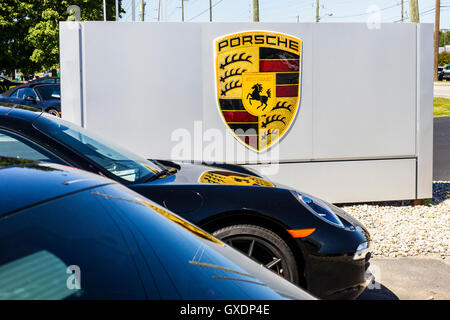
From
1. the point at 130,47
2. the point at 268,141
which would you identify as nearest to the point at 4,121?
the point at 130,47

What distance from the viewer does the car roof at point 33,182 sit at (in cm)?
192

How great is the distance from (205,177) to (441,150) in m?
11.4

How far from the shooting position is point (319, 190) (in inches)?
317

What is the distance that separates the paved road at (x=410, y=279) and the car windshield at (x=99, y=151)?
2.00 m

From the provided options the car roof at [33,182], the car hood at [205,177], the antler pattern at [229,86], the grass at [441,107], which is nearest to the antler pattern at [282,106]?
the antler pattern at [229,86]

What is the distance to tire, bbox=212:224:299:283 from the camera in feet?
13.5

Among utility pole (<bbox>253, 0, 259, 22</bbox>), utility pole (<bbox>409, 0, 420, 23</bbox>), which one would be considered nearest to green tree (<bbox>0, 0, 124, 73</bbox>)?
utility pole (<bbox>253, 0, 259, 22</bbox>)

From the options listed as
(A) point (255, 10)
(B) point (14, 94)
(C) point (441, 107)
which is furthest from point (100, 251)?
(C) point (441, 107)

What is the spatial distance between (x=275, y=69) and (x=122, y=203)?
5.84 metres

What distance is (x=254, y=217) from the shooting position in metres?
4.17

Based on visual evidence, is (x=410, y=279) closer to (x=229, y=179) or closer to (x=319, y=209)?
(x=319, y=209)

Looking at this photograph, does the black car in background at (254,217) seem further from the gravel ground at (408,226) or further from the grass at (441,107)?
the grass at (441,107)

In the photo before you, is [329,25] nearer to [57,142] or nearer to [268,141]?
[268,141]

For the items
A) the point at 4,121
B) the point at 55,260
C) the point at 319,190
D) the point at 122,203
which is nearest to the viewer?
the point at 55,260
